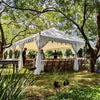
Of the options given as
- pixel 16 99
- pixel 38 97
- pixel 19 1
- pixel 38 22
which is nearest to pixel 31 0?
pixel 19 1

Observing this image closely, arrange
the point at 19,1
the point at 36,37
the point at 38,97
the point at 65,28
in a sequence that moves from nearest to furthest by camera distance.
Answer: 1. the point at 38,97
2. the point at 19,1
3. the point at 36,37
4. the point at 65,28

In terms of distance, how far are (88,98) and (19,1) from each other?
16.3ft

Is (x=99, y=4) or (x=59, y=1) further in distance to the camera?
(x=99, y=4)

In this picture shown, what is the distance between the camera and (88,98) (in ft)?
9.87

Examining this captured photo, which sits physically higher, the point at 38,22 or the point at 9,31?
the point at 38,22

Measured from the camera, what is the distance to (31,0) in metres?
5.02

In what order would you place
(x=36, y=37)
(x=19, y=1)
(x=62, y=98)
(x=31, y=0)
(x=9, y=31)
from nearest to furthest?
(x=62, y=98), (x=31, y=0), (x=19, y=1), (x=36, y=37), (x=9, y=31)

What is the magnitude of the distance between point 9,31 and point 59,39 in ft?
26.5

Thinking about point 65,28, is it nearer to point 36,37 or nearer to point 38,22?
point 36,37

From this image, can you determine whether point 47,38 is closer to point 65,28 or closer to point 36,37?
point 36,37

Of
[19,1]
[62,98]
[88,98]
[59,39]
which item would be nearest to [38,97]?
[62,98]

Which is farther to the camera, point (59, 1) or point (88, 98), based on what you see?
point (59, 1)

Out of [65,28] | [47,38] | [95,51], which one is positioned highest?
[65,28]

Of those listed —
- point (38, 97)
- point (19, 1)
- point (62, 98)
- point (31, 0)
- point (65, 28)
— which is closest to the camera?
point (62, 98)
